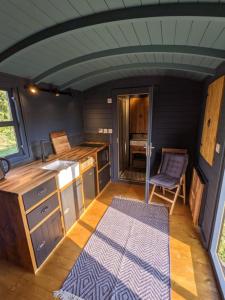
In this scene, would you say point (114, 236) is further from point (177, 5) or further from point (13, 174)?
point (177, 5)

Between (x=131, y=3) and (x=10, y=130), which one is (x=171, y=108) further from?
(x=10, y=130)

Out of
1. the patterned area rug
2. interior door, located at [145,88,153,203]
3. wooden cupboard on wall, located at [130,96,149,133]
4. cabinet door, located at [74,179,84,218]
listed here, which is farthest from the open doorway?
the patterned area rug

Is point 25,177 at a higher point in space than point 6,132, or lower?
lower

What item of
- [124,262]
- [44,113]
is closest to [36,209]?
[124,262]

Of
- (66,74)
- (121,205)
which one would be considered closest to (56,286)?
(121,205)

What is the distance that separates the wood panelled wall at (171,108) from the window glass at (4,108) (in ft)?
5.94

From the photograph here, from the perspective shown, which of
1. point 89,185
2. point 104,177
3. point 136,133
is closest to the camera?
point 89,185

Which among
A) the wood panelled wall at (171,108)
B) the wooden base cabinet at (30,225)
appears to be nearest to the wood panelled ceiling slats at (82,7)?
the wooden base cabinet at (30,225)

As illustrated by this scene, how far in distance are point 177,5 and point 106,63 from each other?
1.38 meters

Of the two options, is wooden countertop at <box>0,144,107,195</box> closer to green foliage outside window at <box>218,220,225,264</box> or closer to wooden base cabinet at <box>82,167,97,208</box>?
wooden base cabinet at <box>82,167,97,208</box>

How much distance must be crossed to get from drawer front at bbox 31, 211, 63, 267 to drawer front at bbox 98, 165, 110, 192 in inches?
50.0

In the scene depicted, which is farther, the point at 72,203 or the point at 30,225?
the point at 72,203

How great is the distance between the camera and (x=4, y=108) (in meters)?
2.06

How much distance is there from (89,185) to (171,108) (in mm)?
2140
